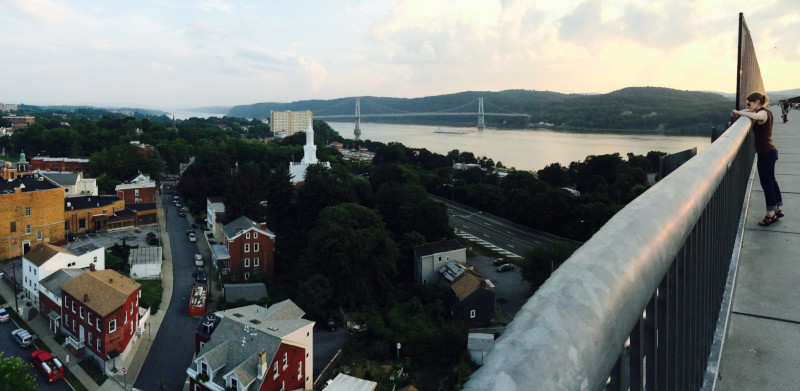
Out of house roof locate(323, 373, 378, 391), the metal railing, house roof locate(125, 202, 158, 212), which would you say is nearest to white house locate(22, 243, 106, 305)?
house roof locate(125, 202, 158, 212)

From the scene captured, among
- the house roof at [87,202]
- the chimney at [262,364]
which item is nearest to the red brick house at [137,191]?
the house roof at [87,202]

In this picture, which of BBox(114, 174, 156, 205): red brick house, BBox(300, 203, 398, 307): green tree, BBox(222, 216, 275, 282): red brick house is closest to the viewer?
BBox(300, 203, 398, 307): green tree

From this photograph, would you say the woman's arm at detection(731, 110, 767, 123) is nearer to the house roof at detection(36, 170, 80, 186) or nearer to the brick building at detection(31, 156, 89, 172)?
the house roof at detection(36, 170, 80, 186)

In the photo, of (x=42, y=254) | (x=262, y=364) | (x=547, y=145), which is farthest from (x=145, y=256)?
(x=547, y=145)

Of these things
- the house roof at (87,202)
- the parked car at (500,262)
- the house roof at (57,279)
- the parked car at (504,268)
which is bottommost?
the parked car at (504,268)

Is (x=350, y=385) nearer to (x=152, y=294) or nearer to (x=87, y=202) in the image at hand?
(x=152, y=294)

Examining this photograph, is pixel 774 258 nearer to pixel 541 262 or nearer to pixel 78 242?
pixel 541 262

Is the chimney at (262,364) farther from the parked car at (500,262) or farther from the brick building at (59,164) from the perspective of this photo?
the brick building at (59,164)
